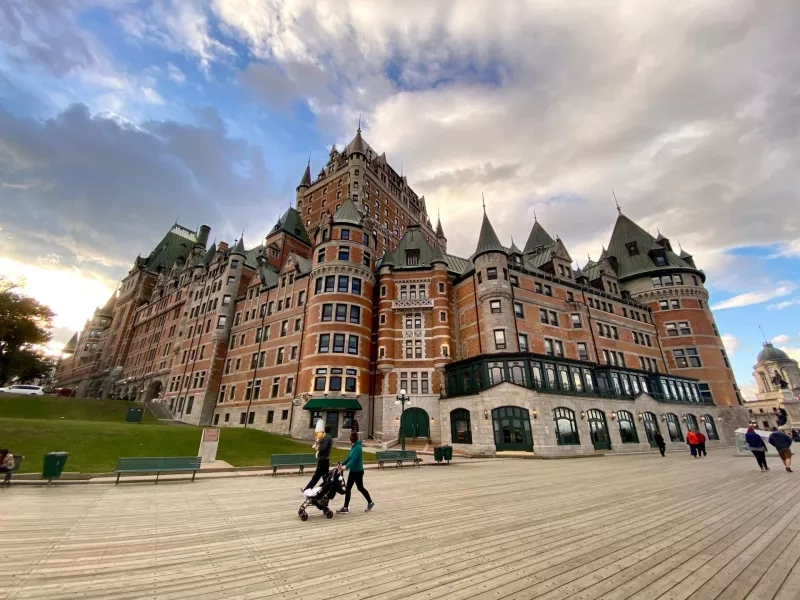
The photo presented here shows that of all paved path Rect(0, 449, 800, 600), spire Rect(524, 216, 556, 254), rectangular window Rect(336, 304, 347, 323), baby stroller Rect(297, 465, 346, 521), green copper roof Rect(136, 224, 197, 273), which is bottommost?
paved path Rect(0, 449, 800, 600)

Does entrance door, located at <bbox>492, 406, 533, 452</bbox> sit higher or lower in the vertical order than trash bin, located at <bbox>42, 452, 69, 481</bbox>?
higher

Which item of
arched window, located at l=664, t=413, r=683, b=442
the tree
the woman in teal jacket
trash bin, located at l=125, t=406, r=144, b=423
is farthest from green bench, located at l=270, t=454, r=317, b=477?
the tree

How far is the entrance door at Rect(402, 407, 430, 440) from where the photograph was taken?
113ft

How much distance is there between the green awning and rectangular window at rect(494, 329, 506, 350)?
14.9m

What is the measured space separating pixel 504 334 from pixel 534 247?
26.8m

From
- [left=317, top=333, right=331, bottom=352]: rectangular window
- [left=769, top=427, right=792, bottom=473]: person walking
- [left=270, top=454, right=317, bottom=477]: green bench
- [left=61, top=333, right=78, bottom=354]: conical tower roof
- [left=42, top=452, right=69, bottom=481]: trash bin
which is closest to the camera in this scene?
[left=42, top=452, right=69, bottom=481]: trash bin

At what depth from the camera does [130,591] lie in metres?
4.46

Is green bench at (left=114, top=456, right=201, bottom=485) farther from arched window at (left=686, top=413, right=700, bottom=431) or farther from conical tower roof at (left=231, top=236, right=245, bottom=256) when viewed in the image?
arched window at (left=686, top=413, right=700, bottom=431)

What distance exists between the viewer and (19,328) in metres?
48.8

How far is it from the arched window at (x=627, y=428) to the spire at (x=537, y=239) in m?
28.2

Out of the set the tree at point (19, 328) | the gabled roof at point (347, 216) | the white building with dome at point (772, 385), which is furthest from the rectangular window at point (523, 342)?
the white building with dome at point (772, 385)

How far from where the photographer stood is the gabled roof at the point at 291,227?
60.3 metres

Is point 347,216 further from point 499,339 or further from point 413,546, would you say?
point 413,546

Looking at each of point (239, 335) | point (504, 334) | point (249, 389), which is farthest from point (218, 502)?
point (239, 335)
